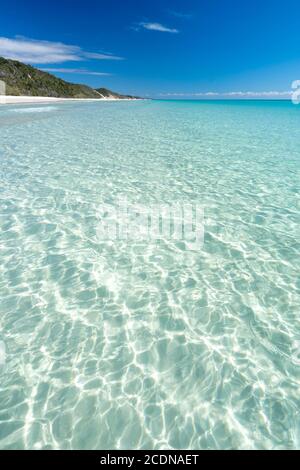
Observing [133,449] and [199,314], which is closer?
[133,449]

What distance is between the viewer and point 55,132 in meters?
22.9

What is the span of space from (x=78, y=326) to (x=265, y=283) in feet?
12.0

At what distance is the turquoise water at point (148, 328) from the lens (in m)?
3.49

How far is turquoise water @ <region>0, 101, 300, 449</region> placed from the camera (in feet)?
11.5

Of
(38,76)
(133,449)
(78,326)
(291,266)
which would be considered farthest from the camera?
(38,76)

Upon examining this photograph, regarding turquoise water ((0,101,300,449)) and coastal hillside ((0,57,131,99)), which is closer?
turquoise water ((0,101,300,449))

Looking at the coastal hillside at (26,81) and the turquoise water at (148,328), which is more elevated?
the coastal hillside at (26,81)

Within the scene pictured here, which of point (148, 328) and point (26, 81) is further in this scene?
point (26, 81)

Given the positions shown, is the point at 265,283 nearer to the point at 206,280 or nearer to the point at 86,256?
the point at 206,280

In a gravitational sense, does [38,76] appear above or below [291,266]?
above

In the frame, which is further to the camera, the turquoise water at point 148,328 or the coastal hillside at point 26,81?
the coastal hillside at point 26,81

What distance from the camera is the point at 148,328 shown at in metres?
4.80

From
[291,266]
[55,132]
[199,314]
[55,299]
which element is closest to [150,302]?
[199,314]

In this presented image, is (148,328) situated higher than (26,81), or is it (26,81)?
(26,81)
